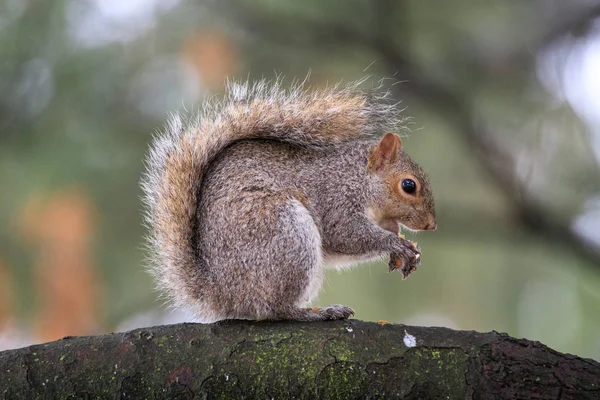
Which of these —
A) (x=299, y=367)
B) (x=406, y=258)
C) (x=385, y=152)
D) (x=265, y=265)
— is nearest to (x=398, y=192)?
(x=385, y=152)

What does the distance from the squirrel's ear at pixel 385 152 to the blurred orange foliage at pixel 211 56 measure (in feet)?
3.80

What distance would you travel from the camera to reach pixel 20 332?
3.15 metres

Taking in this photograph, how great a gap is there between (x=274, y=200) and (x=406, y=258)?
0.52 m

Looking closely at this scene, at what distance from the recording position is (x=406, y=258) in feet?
8.32

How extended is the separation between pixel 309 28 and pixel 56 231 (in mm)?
1718

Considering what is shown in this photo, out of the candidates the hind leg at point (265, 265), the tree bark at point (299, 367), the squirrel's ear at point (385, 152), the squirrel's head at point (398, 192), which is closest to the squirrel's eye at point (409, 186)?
the squirrel's head at point (398, 192)

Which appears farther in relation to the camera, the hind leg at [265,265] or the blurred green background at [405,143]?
the blurred green background at [405,143]

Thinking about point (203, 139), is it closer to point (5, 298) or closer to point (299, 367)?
point (299, 367)

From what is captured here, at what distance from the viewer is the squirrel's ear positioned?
280 cm

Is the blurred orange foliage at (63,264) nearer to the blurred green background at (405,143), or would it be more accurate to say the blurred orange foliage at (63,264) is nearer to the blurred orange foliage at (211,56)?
the blurred green background at (405,143)

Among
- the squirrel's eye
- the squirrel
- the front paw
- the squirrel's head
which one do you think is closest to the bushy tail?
the squirrel

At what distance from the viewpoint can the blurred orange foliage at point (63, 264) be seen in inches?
124

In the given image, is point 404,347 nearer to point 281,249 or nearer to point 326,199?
point 281,249

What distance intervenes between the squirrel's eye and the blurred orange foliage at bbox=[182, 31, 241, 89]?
131 cm
